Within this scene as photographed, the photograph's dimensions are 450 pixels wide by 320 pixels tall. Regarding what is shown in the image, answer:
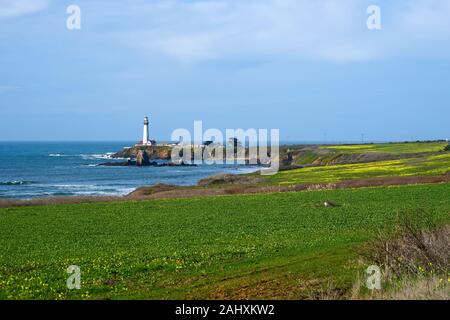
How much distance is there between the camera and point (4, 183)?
100250mm

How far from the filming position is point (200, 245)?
88.5 ft

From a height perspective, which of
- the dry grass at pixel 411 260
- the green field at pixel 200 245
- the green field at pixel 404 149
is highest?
the green field at pixel 404 149

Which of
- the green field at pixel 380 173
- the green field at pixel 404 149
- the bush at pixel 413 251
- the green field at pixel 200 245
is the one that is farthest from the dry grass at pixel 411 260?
the green field at pixel 404 149

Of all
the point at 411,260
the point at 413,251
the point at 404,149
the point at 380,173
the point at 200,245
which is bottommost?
the point at 200,245

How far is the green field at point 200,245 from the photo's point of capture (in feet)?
57.2

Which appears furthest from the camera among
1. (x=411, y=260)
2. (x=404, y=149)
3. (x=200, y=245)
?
(x=404, y=149)

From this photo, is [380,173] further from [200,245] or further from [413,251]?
[413,251]

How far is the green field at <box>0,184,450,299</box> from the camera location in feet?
57.2

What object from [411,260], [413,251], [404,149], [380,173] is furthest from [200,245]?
[404,149]

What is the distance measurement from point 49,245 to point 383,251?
663 inches

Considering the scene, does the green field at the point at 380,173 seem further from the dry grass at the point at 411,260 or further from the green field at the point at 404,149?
the dry grass at the point at 411,260

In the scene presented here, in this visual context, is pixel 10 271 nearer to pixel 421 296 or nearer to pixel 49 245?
pixel 49 245

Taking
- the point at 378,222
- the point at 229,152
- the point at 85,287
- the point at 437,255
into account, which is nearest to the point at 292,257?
the point at 437,255

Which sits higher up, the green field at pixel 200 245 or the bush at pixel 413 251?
the bush at pixel 413 251
